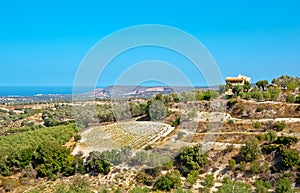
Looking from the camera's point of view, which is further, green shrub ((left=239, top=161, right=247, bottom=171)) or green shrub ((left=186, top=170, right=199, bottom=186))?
green shrub ((left=239, top=161, right=247, bottom=171))

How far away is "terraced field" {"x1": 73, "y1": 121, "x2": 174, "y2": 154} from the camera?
101ft

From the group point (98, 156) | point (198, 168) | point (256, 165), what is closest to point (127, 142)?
point (98, 156)

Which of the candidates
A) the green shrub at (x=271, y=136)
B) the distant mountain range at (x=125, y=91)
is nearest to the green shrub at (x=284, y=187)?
the green shrub at (x=271, y=136)

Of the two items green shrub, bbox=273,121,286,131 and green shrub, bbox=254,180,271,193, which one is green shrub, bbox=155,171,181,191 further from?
green shrub, bbox=273,121,286,131

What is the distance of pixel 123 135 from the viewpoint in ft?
112

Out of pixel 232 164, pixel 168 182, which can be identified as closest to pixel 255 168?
pixel 232 164

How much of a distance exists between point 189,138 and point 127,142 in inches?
255

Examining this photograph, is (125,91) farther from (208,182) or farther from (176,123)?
(208,182)

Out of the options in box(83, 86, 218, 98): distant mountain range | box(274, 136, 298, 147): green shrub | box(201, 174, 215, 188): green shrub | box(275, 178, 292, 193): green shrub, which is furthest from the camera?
box(83, 86, 218, 98): distant mountain range

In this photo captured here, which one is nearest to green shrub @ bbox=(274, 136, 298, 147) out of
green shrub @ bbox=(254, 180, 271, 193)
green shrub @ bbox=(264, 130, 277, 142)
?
green shrub @ bbox=(264, 130, 277, 142)

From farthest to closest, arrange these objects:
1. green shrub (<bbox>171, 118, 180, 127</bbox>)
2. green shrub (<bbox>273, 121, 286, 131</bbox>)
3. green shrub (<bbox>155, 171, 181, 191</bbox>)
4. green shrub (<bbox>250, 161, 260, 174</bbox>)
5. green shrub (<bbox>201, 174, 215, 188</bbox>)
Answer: green shrub (<bbox>171, 118, 180, 127</bbox>)
green shrub (<bbox>273, 121, 286, 131</bbox>)
green shrub (<bbox>250, 161, 260, 174</bbox>)
green shrub (<bbox>155, 171, 181, 191</bbox>)
green shrub (<bbox>201, 174, 215, 188</bbox>)

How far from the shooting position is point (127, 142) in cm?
3138

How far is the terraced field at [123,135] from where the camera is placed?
101 ft

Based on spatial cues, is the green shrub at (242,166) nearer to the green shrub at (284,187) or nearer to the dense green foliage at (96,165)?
the green shrub at (284,187)
